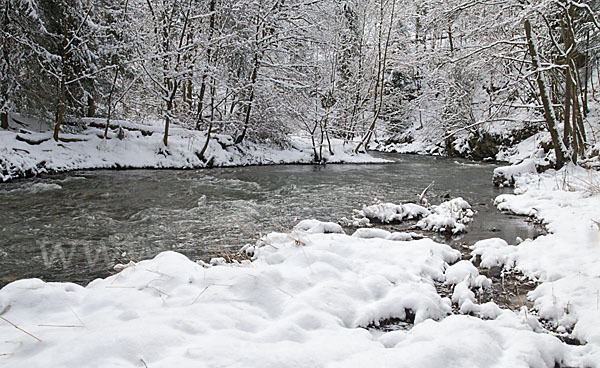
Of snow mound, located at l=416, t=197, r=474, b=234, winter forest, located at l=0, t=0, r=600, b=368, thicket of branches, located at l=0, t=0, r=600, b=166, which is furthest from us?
thicket of branches, located at l=0, t=0, r=600, b=166

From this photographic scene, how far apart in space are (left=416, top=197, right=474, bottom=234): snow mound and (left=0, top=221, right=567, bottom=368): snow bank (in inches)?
82.0

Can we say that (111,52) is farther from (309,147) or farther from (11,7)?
(309,147)

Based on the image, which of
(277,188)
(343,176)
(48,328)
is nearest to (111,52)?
(277,188)

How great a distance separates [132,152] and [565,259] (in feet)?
42.8

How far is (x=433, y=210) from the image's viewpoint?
7.39 m

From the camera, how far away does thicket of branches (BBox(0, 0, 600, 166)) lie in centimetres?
1010

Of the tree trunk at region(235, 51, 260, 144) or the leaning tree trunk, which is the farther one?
the tree trunk at region(235, 51, 260, 144)

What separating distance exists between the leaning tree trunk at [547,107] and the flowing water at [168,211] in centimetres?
196

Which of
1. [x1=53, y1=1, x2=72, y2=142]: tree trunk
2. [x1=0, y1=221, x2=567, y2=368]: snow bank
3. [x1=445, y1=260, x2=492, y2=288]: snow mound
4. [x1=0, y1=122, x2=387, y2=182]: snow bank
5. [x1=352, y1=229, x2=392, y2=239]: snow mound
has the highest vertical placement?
[x1=53, y1=1, x2=72, y2=142]: tree trunk

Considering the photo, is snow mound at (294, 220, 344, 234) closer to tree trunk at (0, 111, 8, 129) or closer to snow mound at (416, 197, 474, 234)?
snow mound at (416, 197, 474, 234)

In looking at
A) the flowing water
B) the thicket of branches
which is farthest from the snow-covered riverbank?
the thicket of branches

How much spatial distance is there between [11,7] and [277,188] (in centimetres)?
951

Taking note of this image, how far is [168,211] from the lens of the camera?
24.6 feet

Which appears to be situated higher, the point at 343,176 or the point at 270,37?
the point at 270,37
